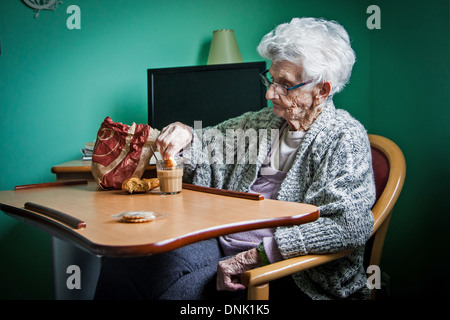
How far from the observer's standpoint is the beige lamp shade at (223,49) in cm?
229

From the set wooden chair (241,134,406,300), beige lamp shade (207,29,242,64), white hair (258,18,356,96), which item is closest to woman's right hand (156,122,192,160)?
white hair (258,18,356,96)

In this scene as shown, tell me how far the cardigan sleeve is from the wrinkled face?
0.18 metres

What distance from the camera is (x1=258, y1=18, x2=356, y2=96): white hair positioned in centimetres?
138

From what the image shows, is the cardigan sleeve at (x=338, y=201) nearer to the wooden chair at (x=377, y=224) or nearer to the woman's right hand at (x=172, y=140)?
the wooden chair at (x=377, y=224)

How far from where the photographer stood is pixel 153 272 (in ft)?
3.95

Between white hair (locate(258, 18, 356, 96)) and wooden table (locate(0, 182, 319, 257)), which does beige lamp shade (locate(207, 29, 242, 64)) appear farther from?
wooden table (locate(0, 182, 319, 257))

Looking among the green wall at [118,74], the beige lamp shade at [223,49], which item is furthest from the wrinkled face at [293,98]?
the beige lamp shade at [223,49]

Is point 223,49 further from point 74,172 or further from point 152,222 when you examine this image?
point 152,222

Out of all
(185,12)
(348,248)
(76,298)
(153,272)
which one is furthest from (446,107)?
(76,298)

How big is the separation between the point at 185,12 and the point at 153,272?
176 cm

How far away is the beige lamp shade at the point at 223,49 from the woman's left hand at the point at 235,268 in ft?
4.60

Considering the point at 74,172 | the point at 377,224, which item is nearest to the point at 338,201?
the point at 377,224

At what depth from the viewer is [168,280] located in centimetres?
118

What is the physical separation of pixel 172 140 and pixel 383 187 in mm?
748
